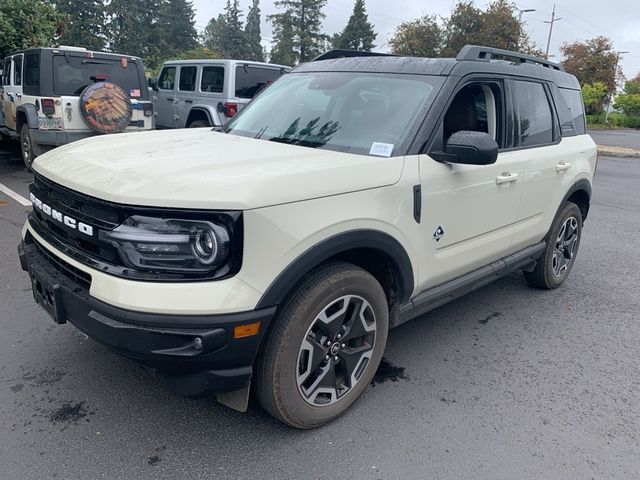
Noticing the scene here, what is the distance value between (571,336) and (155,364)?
3.15m

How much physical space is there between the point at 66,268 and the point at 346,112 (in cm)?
184

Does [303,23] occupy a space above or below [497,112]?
above

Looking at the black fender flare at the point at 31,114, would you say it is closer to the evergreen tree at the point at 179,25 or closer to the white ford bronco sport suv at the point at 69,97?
the white ford bronco sport suv at the point at 69,97

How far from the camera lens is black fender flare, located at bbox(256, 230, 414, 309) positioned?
2.30 meters

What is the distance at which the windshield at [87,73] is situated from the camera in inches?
338

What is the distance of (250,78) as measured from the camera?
10.8m

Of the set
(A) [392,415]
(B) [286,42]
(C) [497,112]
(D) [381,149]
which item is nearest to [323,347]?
(A) [392,415]

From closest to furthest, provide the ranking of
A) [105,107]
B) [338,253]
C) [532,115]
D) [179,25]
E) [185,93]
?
[338,253], [532,115], [105,107], [185,93], [179,25]

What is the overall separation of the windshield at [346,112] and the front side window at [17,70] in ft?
25.2

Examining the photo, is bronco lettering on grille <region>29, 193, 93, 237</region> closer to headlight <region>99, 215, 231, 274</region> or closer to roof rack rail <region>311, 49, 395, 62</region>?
headlight <region>99, 215, 231, 274</region>

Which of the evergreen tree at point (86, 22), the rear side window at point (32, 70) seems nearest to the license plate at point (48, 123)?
the rear side window at point (32, 70)

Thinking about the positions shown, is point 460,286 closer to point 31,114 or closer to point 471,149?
point 471,149

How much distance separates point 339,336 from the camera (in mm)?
2748

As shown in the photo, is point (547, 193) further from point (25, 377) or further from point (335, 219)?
point (25, 377)
